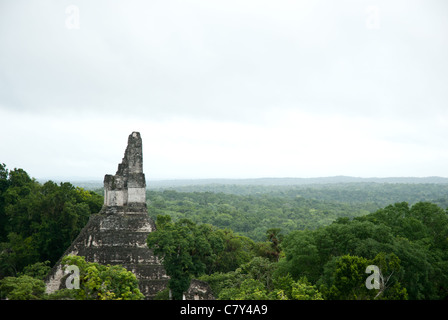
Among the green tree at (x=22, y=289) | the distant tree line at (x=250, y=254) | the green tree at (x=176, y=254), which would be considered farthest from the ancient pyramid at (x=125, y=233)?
the green tree at (x=22, y=289)

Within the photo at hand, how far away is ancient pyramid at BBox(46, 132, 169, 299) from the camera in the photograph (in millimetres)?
20364

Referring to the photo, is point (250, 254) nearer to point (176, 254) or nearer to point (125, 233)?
point (125, 233)

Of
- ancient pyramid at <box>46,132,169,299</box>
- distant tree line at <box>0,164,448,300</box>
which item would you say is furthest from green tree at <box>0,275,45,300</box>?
ancient pyramid at <box>46,132,169,299</box>

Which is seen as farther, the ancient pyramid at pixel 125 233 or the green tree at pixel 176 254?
the ancient pyramid at pixel 125 233

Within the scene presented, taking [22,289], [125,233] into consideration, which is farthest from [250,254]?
[22,289]

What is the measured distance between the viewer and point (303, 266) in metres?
18.3

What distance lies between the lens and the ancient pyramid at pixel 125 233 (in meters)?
20.4

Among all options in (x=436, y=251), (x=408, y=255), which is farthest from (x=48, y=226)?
(x=436, y=251)

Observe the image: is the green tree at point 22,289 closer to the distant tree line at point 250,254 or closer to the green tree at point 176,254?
the distant tree line at point 250,254

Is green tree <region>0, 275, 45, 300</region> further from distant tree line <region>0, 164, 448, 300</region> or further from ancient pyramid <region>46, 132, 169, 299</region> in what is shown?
ancient pyramid <region>46, 132, 169, 299</region>

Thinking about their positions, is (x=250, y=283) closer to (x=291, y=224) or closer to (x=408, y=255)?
(x=408, y=255)

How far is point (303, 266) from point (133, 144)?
13.5 meters

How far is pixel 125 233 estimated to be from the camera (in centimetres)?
2156
